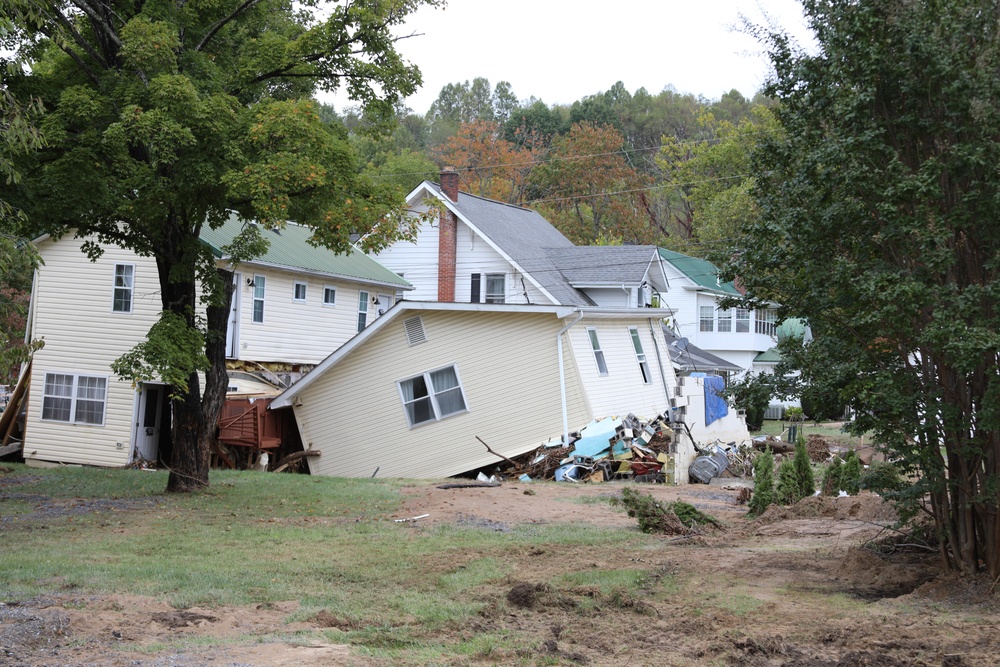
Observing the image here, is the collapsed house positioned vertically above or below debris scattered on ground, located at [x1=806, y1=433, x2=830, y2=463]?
above

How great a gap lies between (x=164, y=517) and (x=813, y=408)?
32.2 feet

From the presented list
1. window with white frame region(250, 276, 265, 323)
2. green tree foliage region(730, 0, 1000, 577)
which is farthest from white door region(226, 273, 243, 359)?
green tree foliage region(730, 0, 1000, 577)

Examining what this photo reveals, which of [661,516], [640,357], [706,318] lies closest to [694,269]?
[706,318]

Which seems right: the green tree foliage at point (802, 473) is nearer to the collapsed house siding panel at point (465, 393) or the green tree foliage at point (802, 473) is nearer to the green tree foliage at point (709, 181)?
the collapsed house siding panel at point (465, 393)

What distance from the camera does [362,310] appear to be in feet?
105

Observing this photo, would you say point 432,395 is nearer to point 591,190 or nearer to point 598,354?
point 598,354

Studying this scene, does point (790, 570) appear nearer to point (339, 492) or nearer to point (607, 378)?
point (339, 492)

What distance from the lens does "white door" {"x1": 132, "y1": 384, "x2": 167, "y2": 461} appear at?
26.3 m

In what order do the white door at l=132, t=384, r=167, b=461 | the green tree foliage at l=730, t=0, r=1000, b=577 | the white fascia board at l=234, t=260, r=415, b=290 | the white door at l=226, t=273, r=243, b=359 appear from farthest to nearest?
the white fascia board at l=234, t=260, r=415, b=290 → the white door at l=226, t=273, r=243, b=359 → the white door at l=132, t=384, r=167, b=461 → the green tree foliage at l=730, t=0, r=1000, b=577

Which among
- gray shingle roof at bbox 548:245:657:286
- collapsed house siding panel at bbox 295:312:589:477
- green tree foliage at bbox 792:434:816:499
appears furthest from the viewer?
gray shingle roof at bbox 548:245:657:286

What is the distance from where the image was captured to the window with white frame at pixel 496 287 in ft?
112

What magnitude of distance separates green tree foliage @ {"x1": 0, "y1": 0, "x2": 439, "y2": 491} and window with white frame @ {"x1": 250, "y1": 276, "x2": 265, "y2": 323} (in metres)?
9.87

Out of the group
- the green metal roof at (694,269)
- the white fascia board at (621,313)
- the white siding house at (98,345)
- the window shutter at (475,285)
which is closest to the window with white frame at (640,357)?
the white fascia board at (621,313)

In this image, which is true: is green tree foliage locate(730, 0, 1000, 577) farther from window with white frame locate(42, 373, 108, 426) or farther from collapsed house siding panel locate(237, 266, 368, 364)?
window with white frame locate(42, 373, 108, 426)
